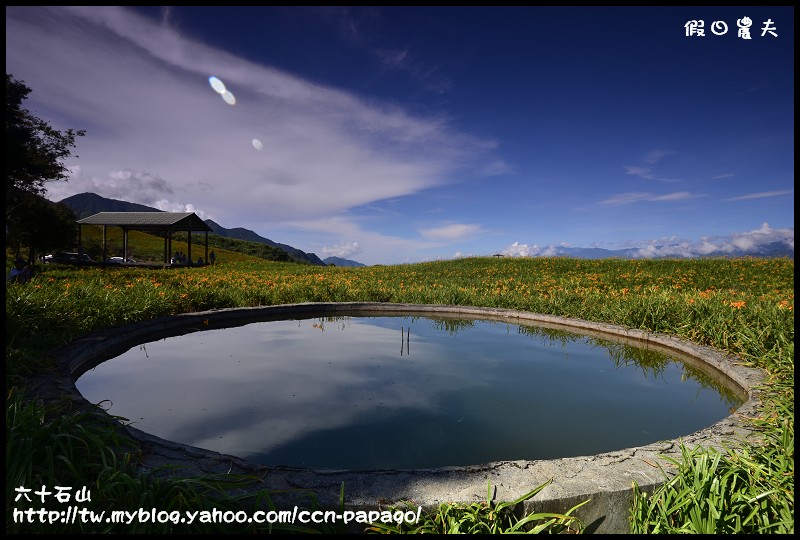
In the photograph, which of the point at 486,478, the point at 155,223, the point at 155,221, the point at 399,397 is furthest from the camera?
the point at 155,221

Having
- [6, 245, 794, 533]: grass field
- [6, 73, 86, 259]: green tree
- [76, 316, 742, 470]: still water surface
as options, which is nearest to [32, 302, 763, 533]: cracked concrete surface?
[6, 245, 794, 533]: grass field

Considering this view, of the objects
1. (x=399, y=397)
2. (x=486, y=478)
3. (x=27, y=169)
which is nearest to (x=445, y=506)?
(x=486, y=478)

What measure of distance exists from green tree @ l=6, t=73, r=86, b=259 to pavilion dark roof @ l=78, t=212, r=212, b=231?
3.20m

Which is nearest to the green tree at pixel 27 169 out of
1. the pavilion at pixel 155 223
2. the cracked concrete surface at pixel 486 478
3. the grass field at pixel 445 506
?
the pavilion at pixel 155 223

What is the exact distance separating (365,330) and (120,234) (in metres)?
61.6

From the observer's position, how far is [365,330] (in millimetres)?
7660

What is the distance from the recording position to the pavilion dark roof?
83.9ft

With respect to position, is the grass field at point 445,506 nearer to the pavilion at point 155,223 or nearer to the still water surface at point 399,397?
the still water surface at point 399,397

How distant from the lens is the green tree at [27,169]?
714 inches

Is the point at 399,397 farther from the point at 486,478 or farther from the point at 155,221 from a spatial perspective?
the point at 155,221

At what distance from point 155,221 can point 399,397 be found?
Answer: 91.0ft

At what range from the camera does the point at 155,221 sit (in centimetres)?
2612

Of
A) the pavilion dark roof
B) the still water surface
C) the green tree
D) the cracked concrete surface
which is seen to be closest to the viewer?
the cracked concrete surface

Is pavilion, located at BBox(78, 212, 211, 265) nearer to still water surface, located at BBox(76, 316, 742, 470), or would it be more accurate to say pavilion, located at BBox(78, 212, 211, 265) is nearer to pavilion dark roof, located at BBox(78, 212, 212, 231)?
pavilion dark roof, located at BBox(78, 212, 212, 231)
